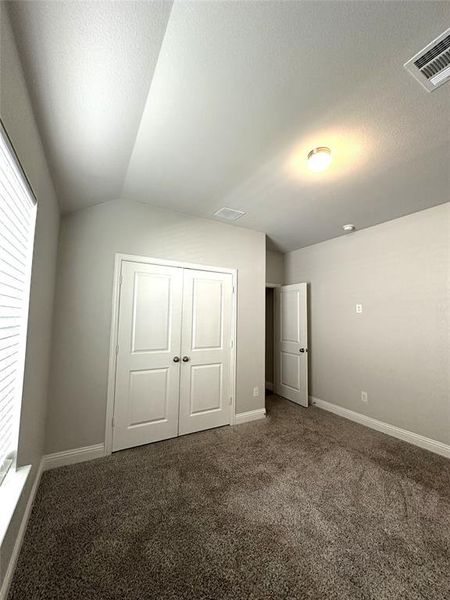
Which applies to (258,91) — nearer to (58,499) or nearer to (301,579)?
(301,579)

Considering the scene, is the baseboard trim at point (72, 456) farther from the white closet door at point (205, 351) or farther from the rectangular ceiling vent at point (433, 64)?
the rectangular ceiling vent at point (433, 64)

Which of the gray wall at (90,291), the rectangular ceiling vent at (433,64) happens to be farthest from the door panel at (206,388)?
the rectangular ceiling vent at (433,64)

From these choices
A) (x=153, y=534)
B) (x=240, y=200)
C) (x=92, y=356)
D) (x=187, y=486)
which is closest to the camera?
(x=153, y=534)

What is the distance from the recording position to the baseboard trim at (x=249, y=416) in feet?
10.4

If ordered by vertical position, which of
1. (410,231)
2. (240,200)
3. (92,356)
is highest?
(240,200)

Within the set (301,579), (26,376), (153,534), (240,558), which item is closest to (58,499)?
(153,534)

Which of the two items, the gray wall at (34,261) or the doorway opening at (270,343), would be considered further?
the doorway opening at (270,343)

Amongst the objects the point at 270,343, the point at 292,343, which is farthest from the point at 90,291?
the point at 270,343

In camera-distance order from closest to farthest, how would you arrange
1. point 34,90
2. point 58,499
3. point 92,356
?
point 34,90, point 58,499, point 92,356

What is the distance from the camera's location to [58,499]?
70.8 inches

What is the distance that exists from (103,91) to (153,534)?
261cm

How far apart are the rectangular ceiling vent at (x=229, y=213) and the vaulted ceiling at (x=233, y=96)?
471 mm

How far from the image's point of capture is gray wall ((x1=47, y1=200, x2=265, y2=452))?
228 cm

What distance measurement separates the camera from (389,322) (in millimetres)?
3061
